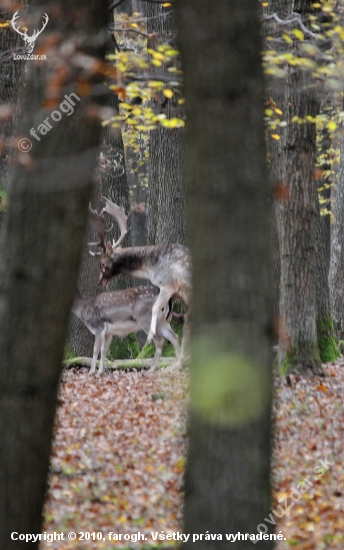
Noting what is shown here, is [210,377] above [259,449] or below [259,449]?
above

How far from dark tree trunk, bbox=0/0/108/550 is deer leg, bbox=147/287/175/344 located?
843 cm

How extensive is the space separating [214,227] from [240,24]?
1116mm

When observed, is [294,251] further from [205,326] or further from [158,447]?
[205,326]

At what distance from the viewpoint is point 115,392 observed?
1141cm

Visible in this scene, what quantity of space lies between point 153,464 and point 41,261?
4.29m

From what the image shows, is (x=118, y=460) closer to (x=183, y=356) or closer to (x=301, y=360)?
(x=301, y=360)

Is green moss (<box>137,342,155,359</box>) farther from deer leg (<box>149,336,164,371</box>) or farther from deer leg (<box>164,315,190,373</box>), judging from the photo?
deer leg (<box>164,315,190,373</box>)

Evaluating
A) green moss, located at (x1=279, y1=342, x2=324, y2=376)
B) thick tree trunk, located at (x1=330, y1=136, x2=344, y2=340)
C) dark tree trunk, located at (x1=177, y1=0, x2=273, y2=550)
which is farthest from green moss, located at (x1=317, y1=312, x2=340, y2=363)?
dark tree trunk, located at (x1=177, y1=0, x2=273, y2=550)

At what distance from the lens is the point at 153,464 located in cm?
807

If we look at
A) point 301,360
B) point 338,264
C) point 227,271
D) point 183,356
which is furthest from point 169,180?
point 227,271

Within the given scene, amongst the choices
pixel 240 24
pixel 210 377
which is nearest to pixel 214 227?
pixel 210 377

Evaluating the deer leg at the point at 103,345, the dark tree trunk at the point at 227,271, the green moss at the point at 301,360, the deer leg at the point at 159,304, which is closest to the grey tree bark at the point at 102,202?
the deer leg at the point at 103,345

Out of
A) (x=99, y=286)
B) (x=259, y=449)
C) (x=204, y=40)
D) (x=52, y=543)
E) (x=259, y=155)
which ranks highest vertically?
(x=99, y=286)

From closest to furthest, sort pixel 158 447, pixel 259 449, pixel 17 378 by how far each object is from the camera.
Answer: pixel 259 449 → pixel 17 378 → pixel 158 447
